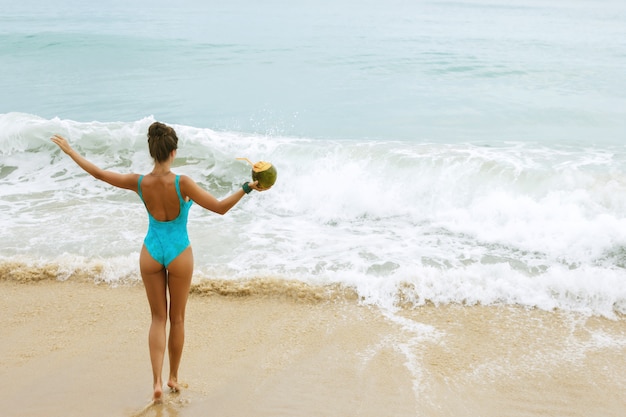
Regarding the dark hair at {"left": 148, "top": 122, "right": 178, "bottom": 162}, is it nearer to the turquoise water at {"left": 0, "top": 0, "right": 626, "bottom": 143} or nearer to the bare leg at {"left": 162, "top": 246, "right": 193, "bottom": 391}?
the bare leg at {"left": 162, "top": 246, "right": 193, "bottom": 391}

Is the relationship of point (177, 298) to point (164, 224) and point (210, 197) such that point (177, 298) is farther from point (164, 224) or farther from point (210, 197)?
point (210, 197)

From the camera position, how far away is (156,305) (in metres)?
3.96

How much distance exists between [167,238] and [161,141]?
62 cm

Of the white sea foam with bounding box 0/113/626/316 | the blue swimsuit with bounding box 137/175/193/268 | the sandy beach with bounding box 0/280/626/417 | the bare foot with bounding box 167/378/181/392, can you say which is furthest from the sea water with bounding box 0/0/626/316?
the blue swimsuit with bounding box 137/175/193/268

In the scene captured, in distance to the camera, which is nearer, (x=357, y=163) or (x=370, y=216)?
(x=370, y=216)

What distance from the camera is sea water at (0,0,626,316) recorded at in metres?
6.70

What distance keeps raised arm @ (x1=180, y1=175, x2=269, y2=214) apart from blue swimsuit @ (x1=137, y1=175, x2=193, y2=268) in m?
0.18

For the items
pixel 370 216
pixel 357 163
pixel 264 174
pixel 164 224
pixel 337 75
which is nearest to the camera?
pixel 264 174

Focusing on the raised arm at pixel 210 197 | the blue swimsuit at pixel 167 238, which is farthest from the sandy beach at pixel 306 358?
the raised arm at pixel 210 197

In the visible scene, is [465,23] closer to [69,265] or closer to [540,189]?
[540,189]

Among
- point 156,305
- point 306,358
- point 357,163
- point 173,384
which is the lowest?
point 357,163

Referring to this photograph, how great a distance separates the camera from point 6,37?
30734 mm

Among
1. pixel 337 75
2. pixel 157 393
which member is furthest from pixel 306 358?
pixel 337 75

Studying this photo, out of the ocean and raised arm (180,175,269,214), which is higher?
raised arm (180,175,269,214)
